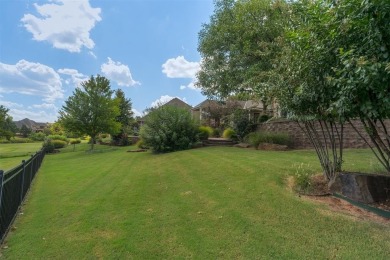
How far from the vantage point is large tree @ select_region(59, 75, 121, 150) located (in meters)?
23.5

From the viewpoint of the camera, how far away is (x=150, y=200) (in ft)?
19.5

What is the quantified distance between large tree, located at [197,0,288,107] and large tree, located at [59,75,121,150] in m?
9.56

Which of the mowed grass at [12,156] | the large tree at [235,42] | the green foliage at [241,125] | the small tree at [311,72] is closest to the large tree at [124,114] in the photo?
the mowed grass at [12,156]

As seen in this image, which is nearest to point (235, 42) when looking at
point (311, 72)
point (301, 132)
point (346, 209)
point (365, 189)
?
point (301, 132)

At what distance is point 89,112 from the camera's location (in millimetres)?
23844

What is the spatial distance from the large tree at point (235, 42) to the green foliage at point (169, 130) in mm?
3483

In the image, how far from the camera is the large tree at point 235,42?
604 inches

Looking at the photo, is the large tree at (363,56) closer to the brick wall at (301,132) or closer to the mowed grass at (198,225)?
the mowed grass at (198,225)

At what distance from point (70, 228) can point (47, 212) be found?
1.52 meters

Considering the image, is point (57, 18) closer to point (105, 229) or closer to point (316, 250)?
point (105, 229)

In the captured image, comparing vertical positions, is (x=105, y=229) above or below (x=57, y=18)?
below

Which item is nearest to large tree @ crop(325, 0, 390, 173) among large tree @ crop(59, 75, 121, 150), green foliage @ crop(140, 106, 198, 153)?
green foliage @ crop(140, 106, 198, 153)

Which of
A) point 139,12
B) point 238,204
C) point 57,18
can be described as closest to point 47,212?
point 238,204

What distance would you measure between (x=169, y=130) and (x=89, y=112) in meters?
11.2
